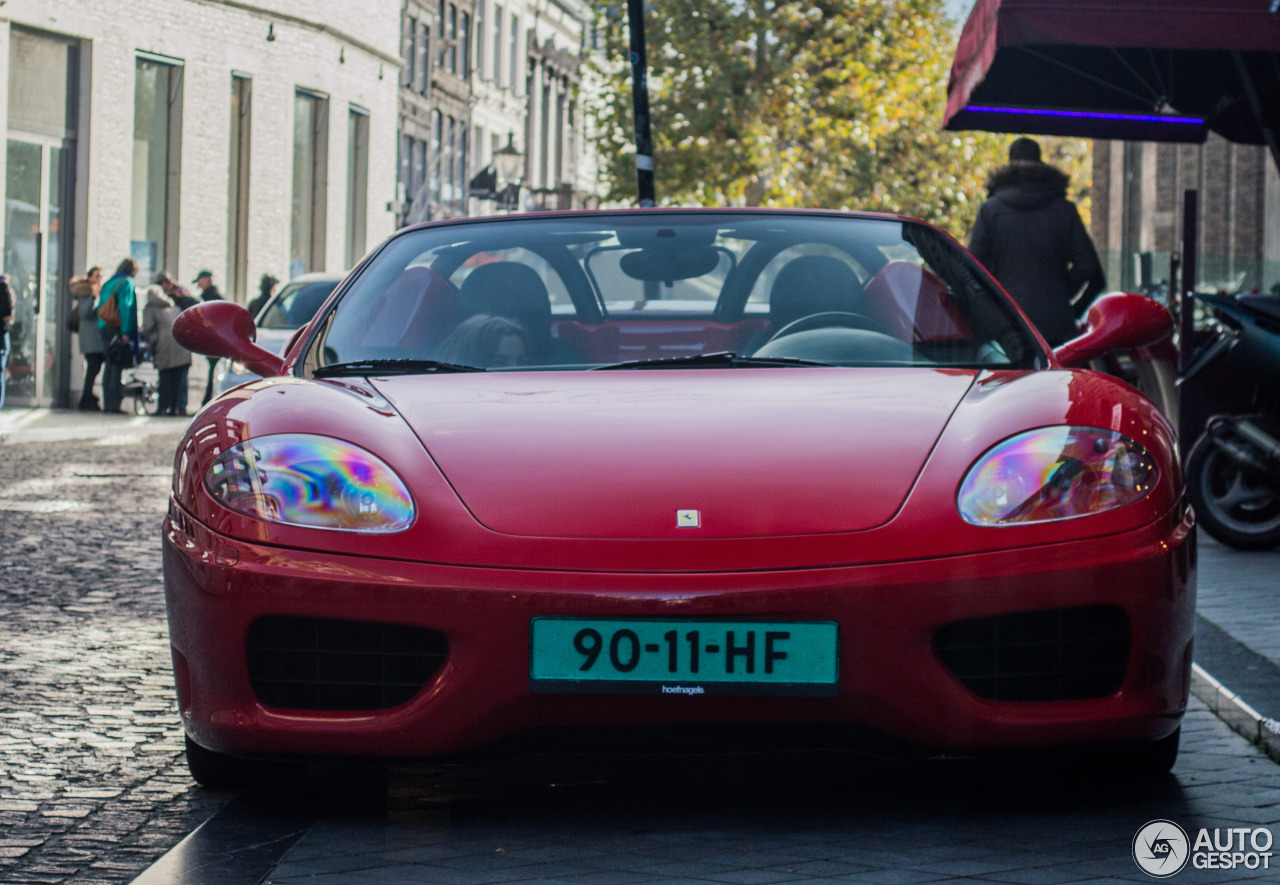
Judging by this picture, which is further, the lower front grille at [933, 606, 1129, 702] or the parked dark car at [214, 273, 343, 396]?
the parked dark car at [214, 273, 343, 396]

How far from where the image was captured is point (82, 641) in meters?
6.04

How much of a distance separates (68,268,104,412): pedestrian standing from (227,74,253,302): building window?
5.65 m

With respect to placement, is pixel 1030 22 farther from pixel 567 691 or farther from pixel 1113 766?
pixel 567 691

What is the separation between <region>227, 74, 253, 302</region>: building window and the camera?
27.4 metres

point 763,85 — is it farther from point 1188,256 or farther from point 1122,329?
point 1122,329

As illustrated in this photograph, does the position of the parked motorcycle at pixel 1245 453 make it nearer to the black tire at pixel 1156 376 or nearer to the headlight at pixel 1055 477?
the black tire at pixel 1156 376

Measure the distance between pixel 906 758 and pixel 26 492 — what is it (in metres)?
9.41

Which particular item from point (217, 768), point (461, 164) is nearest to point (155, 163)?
point (217, 768)

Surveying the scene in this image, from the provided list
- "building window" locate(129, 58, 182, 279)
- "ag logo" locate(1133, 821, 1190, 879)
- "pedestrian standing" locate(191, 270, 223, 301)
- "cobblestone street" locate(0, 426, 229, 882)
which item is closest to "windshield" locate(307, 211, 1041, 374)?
"cobblestone street" locate(0, 426, 229, 882)

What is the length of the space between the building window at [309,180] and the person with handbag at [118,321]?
28.4 feet

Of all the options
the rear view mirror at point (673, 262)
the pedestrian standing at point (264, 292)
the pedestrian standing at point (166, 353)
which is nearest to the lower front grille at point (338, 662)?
the rear view mirror at point (673, 262)

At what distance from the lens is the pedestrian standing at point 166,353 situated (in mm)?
20953

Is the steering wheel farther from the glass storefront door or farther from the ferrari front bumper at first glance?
the glass storefront door

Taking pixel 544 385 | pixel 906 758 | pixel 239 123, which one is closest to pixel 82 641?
pixel 544 385
